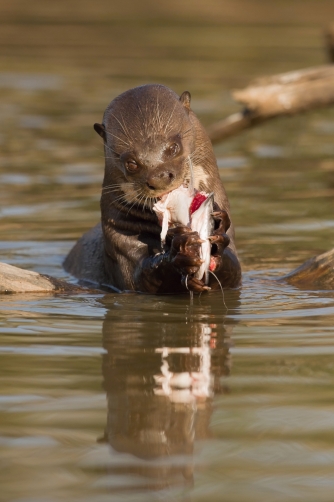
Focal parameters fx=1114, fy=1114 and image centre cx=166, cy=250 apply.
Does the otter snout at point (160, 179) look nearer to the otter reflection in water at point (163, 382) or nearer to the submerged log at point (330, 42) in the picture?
the otter reflection in water at point (163, 382)

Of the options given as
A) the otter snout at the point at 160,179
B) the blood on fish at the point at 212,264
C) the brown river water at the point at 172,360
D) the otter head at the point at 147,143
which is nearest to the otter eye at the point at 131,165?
the otter head at the point at 147,143

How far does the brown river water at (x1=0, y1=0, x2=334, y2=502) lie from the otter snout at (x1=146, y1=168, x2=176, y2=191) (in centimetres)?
64

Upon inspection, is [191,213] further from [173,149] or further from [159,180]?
[173,149]

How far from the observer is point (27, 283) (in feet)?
20.7

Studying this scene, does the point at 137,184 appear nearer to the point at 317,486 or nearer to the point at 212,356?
the point at 212,356

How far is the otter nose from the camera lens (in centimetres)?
546

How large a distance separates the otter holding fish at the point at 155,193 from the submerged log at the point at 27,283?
35 centimetres

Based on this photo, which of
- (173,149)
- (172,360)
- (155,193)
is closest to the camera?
(172,360)

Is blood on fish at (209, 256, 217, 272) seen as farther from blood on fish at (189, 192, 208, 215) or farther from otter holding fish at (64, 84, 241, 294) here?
blood on fish at (189, 192, 208, 215)

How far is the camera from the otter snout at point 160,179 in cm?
546

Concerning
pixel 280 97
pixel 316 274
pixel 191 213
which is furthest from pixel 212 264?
pixel 280 97

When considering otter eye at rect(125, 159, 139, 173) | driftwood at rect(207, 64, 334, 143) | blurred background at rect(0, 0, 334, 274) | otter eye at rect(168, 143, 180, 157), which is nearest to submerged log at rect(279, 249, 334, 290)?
blurred background at rect(0, 0, 334, 274)

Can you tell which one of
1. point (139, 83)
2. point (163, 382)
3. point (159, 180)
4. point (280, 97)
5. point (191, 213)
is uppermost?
point (139, 83)

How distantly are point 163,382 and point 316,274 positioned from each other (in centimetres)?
234
